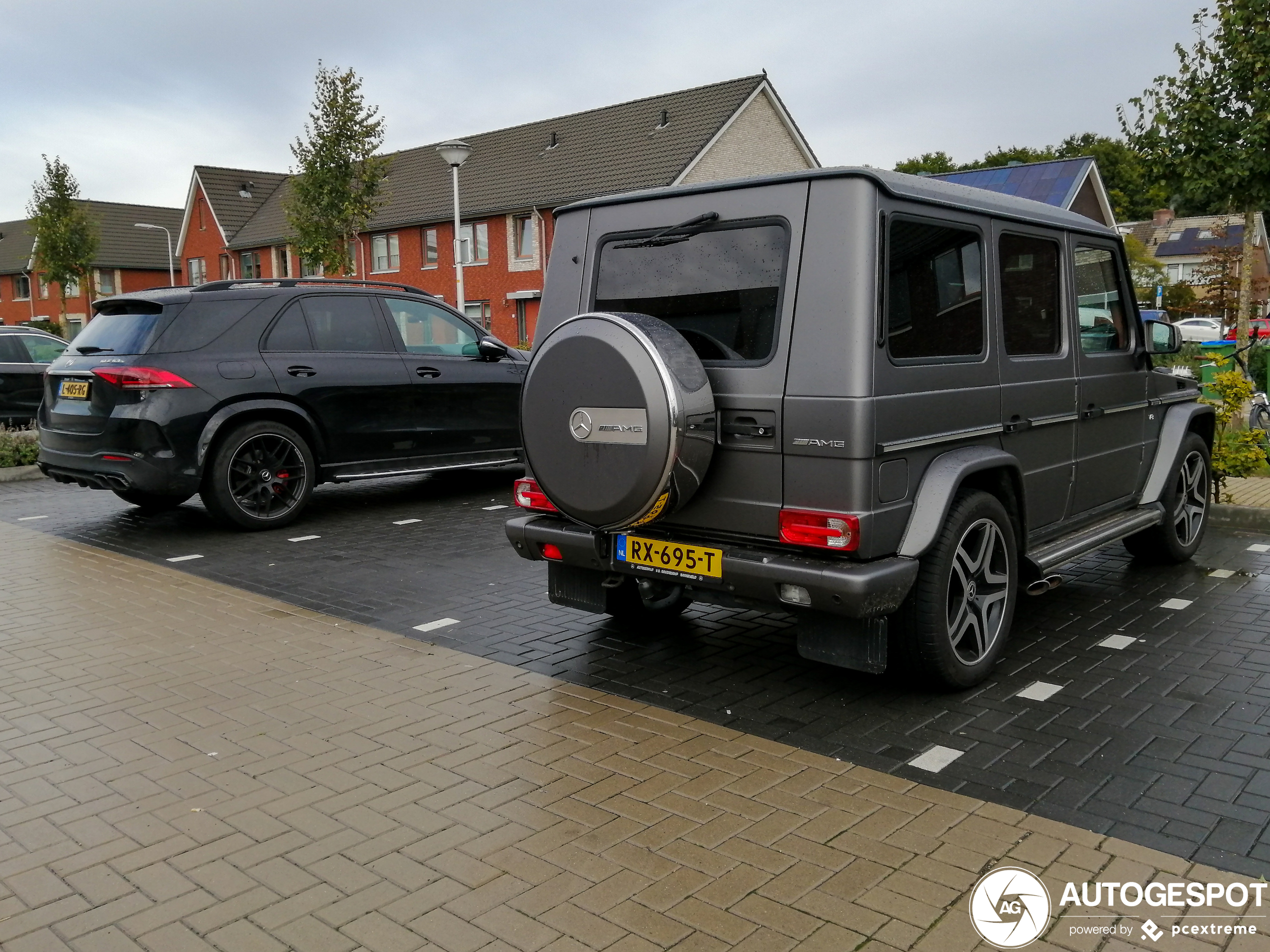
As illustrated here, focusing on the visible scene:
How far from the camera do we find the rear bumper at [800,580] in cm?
417

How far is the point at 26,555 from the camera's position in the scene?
8203mm

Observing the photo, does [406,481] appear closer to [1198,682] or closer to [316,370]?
[316,370]

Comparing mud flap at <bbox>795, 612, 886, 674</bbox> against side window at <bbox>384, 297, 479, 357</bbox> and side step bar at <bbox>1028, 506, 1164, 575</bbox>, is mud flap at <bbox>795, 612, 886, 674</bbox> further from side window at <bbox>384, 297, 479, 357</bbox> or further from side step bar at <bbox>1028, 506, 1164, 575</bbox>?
side window at <bbox>384, 297, 479, 357</bbox>

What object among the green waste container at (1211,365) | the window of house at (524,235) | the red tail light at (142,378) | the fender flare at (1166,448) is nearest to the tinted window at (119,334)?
the red tail light at (142,378)

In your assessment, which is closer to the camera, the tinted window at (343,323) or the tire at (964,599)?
the tire at (964,599)

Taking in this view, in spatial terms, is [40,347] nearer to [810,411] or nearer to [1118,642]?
[810,411]

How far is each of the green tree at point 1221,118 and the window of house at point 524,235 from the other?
88.4 ft

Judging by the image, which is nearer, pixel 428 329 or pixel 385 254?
pixel 428 329

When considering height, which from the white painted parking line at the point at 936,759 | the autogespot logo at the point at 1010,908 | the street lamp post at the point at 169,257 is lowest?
the autogespot logo at the point at 1010,908

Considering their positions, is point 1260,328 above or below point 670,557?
above

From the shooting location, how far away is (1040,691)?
4.86m

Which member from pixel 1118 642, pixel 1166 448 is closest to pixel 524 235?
pixel 1166 448

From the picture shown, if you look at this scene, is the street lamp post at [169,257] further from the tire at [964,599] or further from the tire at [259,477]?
the tire at [964,599]

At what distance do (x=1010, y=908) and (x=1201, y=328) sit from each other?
4842 cm
